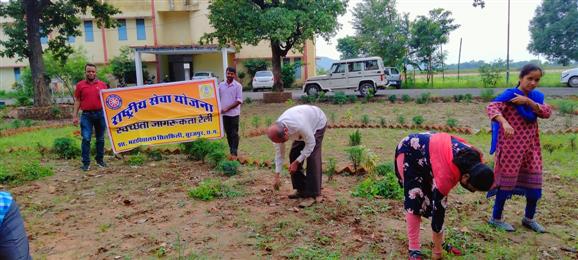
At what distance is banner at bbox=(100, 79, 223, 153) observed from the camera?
7.57 meters

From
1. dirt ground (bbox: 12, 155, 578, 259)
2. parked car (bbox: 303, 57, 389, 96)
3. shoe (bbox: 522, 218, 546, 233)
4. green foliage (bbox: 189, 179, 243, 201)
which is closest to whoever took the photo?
dirt ground (bbox: 12, 155, 578, 259)

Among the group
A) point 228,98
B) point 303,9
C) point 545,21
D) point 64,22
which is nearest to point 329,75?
point 303,9

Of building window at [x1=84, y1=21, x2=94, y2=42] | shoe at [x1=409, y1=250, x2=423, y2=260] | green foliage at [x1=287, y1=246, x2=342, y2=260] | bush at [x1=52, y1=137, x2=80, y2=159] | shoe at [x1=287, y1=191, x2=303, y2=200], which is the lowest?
green foliage at [x1=287, y1=246, x2=342, y2=260]

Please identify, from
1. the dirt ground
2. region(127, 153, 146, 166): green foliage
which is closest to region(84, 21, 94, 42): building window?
region(127, 153, 146, 166): green foliage

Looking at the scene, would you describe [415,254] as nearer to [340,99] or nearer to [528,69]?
[528,69]

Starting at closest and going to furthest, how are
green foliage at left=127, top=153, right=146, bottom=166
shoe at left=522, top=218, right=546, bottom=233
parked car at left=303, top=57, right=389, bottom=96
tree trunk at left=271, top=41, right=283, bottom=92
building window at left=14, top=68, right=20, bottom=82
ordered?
shoe at left=522, top=218, right=546, bottom=233, green foliage at left=127, top=153, right=146, bottom=166, tree trunk at left=271, top=41, right=283, bottom=92, parked car at left=303, top=57, right=389, bottom=96, building window at left=14, top=68, right=20, bottom=82

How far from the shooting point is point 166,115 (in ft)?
25.3

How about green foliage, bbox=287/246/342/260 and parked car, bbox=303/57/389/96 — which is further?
parked car, bbox=303/57/389/96

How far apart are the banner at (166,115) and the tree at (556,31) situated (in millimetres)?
37673

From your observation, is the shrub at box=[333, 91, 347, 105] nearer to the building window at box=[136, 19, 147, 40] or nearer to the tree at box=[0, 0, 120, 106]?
the tree at box=[0, 0, 120, 106]

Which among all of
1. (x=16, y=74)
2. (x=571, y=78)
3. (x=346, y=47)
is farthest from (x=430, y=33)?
(x=16, y=74)

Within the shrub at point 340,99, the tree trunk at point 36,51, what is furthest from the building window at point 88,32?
the shrub at point 340,99

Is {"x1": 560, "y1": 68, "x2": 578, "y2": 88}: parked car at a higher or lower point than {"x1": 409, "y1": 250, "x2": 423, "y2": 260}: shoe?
higher

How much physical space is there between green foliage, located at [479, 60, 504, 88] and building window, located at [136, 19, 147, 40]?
2542cm
